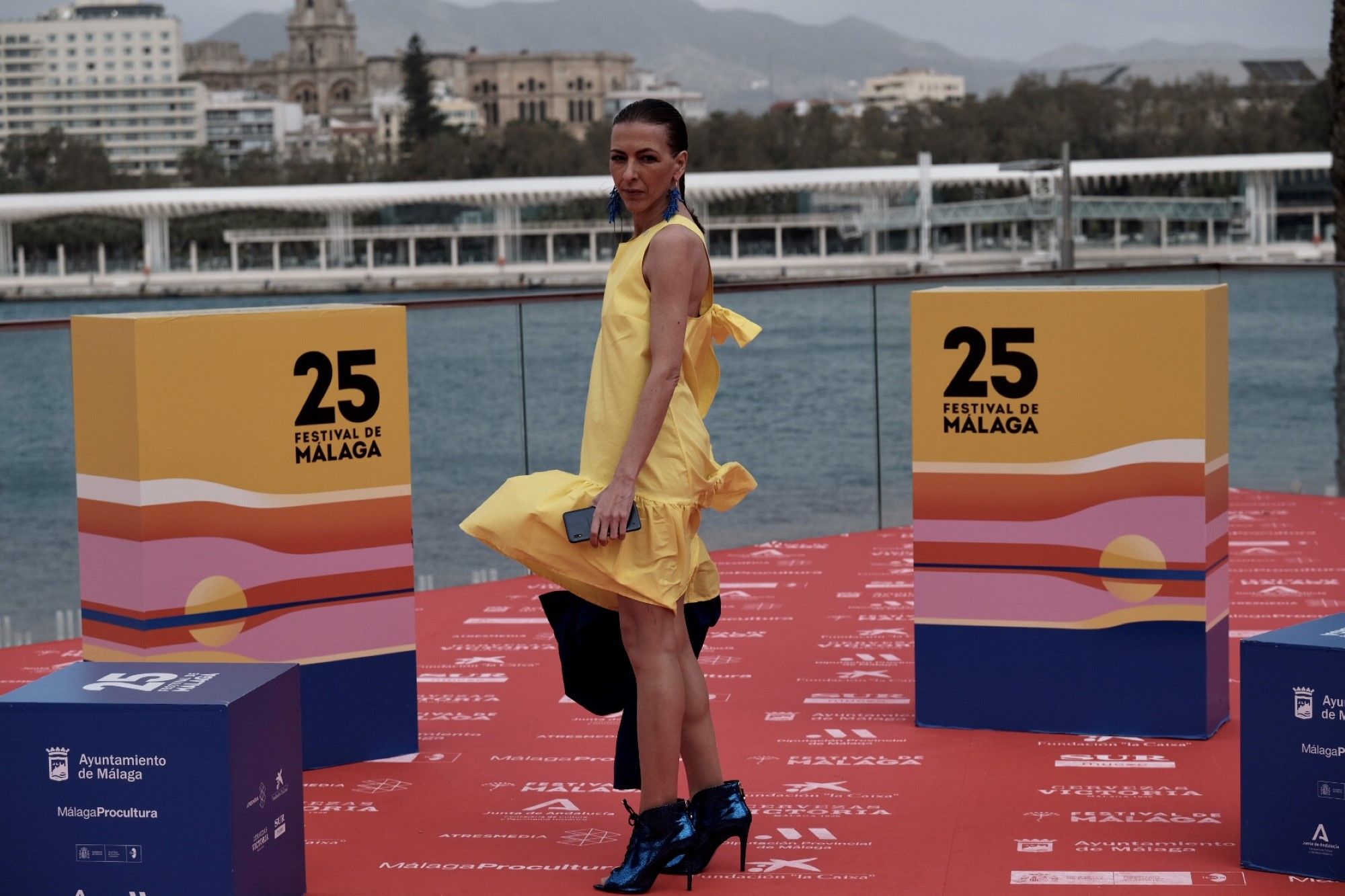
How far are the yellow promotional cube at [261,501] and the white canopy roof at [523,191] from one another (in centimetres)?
6621

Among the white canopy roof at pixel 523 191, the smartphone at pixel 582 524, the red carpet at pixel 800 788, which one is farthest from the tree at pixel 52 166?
the smartphone at pixel 582 524

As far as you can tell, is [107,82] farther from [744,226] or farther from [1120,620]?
[1120,620]

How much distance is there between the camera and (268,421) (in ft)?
10.3

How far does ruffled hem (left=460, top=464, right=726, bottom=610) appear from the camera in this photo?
Result: 7.97 feet

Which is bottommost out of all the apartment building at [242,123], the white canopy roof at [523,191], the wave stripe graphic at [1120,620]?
the wave stripe graphic at [1120,620]

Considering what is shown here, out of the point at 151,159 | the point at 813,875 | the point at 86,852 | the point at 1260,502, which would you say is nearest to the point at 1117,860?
the point at 813,875

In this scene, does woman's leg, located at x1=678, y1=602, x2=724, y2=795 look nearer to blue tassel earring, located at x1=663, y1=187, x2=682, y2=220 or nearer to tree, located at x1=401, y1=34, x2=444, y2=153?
blue tassel earring, located at x1=663, y1=187, x2=682, y2=220

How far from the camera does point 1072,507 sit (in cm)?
334

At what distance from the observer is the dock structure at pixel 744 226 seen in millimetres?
68375

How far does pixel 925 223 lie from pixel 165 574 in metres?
66.3

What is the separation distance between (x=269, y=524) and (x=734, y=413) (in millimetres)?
4952

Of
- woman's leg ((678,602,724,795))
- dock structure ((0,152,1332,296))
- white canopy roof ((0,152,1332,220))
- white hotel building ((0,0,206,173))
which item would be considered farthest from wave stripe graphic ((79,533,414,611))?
white hotel building ((0,0,206,173))

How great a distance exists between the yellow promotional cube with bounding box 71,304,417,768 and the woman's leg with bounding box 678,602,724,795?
92 centimetres

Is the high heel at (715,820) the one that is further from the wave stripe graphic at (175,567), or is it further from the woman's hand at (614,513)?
the wave stripe graphic at (175,567)
